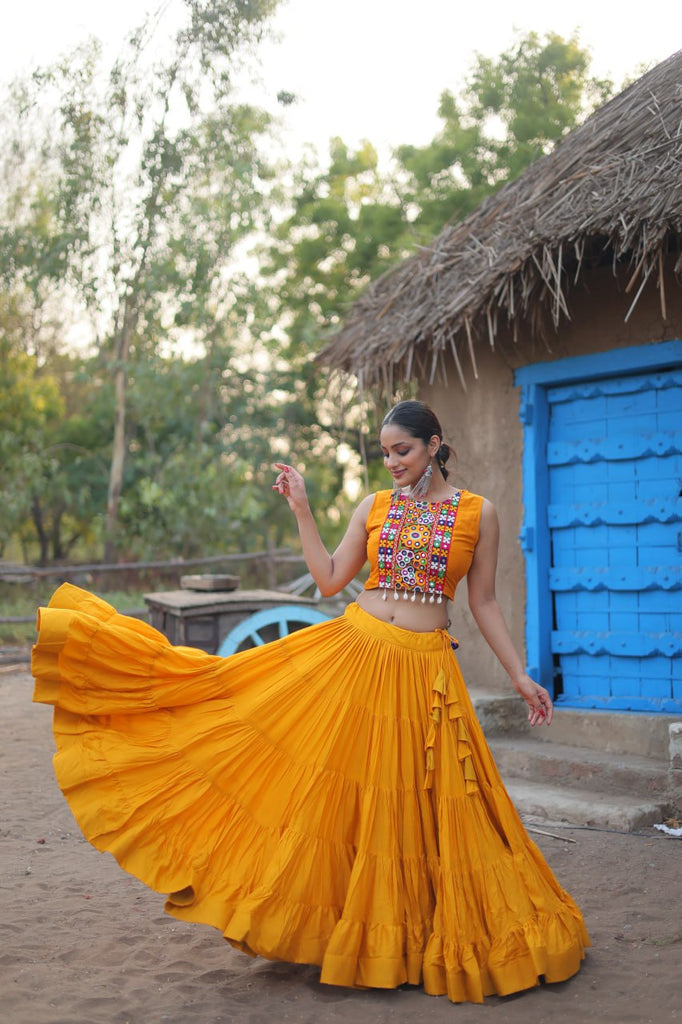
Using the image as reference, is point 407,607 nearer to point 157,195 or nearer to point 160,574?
point 160,574

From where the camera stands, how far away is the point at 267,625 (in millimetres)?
7590

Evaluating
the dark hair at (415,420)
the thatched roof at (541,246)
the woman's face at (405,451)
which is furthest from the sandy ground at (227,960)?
the thatched roof at (541,246)

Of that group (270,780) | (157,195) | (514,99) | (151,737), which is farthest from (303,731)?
(514,99)

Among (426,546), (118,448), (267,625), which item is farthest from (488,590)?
(118,448)

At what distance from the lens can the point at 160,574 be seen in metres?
15.5

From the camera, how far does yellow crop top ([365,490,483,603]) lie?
3109 mm

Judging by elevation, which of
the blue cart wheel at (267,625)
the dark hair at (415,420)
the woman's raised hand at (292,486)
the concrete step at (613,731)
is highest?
the dark hair at (415,420)

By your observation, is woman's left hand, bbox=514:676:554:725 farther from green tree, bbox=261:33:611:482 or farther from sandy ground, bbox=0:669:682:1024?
green tree, bbox=261:33:611:482

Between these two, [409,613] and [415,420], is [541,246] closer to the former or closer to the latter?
[415,420]

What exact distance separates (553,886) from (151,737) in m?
1.31

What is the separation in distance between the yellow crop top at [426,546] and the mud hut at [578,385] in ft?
7.63

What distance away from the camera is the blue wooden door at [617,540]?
5418 millimetres

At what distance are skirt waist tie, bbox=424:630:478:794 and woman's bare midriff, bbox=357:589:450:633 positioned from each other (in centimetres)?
14

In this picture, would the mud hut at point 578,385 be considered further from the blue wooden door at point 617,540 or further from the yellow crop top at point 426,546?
the yellow crop top at point 426,546
